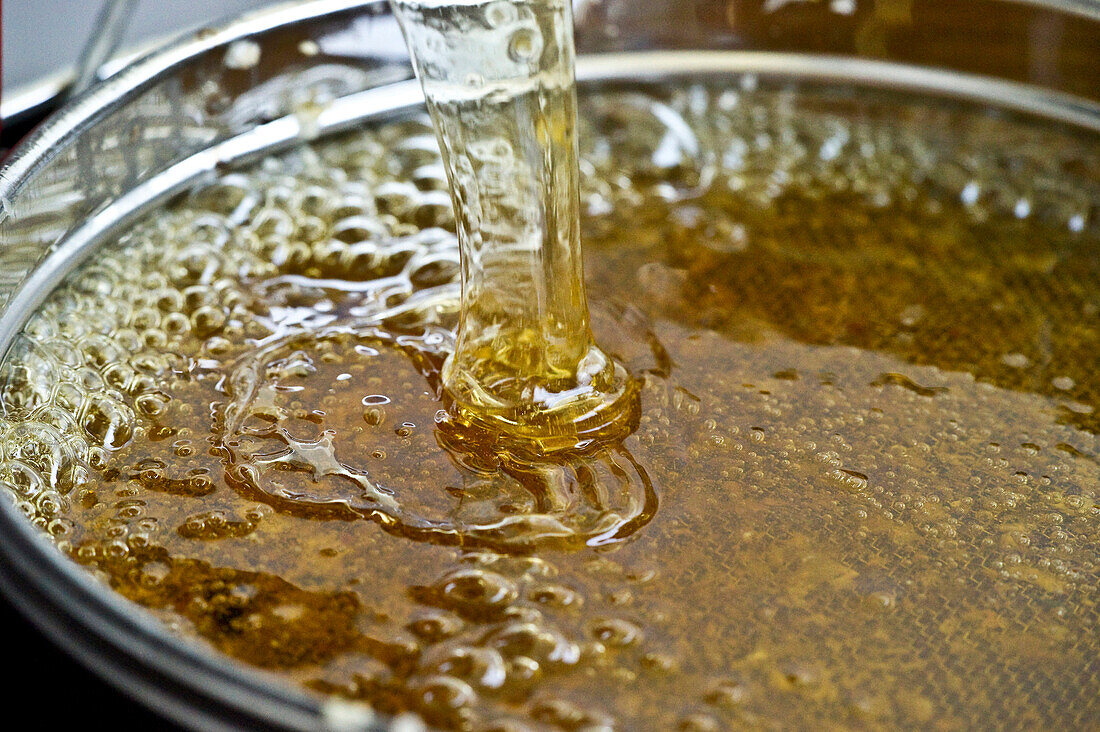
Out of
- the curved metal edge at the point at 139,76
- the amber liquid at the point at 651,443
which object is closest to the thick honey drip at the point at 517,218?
the amber liquid at the point at 651,443

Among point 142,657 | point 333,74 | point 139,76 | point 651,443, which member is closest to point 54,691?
point 142,657

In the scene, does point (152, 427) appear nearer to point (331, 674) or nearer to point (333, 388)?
point (333, 388)

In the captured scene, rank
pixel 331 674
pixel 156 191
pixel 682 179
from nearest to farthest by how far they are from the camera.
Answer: pixel 331 674 → pixel 156 191 → pixel 682 179

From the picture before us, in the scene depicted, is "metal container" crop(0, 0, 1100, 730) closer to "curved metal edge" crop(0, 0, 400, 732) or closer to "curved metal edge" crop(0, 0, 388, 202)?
"curved metal edge" crop(0, 0, 388, 202)

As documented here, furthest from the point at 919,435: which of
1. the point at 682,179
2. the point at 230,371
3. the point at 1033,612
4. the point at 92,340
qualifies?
the point at 92,340

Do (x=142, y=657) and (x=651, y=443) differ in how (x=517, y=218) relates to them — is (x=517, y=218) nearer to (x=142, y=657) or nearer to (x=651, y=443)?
(x=651, y=443)
